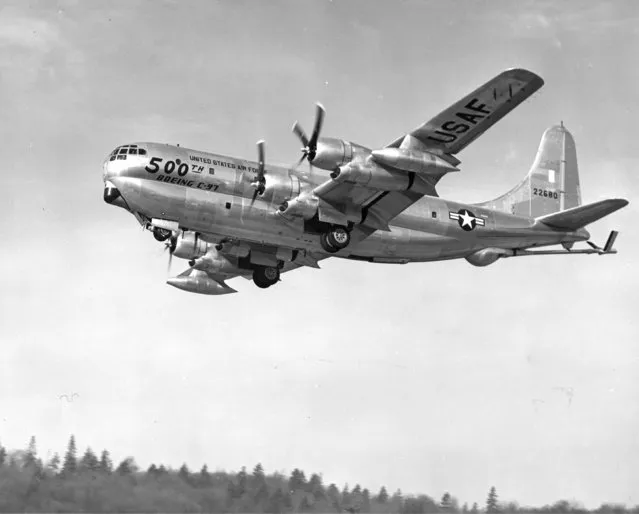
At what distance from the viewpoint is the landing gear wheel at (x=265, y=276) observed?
113 ft

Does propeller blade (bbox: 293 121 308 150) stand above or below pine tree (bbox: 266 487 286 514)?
above

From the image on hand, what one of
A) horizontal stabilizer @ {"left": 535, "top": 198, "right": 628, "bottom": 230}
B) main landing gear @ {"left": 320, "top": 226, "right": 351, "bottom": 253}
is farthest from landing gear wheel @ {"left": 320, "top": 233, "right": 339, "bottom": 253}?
horizontal stabilizer @ {"left": 535, "top": 198, "right": 628, "bottom": 230}

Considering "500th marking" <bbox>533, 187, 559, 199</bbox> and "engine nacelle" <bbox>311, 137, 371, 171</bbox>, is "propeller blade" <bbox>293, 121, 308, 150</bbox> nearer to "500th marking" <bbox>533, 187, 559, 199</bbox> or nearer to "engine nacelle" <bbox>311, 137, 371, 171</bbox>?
"engine nacelle" <bbox>311, 137, 371, 171</bbox>

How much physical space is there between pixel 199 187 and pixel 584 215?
12703mm

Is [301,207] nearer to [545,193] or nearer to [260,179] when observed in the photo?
[260,179]

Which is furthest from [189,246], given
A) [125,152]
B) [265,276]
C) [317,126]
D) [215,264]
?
[317,126]

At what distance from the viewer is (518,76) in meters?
26.2

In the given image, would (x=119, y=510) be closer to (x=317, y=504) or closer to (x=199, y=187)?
(x=317, y=504)

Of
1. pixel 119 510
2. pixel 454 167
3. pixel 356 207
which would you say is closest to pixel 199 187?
pixel 356 207

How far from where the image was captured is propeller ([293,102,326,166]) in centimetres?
2794

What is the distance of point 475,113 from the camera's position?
2731 centimetres

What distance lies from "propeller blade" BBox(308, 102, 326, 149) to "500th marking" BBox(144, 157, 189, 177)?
4240 mm

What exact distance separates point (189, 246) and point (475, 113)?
13328mm

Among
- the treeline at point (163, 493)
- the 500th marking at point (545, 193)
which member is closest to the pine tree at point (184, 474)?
the treeline at point (163, 493)
